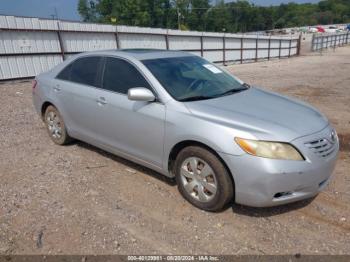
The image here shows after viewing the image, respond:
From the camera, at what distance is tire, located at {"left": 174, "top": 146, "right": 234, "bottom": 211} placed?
118 inches

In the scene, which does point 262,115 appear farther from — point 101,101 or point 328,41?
point 328,41

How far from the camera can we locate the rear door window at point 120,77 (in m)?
3.73

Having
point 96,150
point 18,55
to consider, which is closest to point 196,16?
point 18,55

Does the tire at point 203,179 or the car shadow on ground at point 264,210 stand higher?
the tire at point 203,179

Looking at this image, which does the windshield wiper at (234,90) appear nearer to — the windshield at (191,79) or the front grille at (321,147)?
the windshield at (191,79)

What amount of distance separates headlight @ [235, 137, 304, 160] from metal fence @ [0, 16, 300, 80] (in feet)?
40.1

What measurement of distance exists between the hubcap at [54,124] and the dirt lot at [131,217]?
0.57m

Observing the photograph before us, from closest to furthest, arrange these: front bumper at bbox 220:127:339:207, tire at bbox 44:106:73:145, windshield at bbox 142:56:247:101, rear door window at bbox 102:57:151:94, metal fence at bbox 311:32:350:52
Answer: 1. front bumper at bbox 220:127:339:207
2. windshield at bbox 142:56:247:101
3. rear door window at bbox 102:57:151:94
4. tire at bbox 44:106:73:145
5. metal fence at bbox 311:32:350:52

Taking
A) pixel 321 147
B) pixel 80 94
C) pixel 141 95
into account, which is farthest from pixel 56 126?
pixel 321 147

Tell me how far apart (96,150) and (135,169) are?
1030mm

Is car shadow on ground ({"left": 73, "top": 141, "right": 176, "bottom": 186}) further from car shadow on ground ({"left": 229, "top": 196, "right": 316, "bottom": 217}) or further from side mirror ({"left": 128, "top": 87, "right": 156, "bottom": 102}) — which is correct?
side mirror ({"left": 128, "top": 87, "right": 156, "bottom": 102})

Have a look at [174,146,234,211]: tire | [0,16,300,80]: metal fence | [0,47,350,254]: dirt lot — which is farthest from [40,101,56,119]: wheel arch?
[0,16,300,80]: metal fence

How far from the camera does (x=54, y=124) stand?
16.9 ft

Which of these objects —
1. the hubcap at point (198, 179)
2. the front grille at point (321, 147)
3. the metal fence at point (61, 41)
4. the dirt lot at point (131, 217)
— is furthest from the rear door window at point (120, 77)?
the metal fence at point (61, 41)
